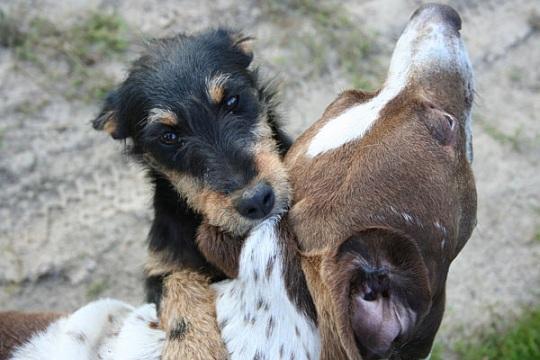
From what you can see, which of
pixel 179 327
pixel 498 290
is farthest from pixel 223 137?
pixel 498 290

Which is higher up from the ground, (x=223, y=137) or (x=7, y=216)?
(x=223, y=137)

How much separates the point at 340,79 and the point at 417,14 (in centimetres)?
211

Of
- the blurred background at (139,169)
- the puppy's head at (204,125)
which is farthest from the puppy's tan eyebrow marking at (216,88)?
the blurred background at (139,169)

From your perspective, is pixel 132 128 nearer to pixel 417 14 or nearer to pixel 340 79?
pixel 417 14

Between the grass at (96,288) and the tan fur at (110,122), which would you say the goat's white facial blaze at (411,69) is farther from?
the grass at (96,288)

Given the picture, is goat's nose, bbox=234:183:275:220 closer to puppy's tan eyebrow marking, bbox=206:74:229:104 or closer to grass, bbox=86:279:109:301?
puppy's tan eyebrow marking, bbox=206:74:229:104

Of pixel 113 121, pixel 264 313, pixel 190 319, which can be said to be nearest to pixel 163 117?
pixel 113 121

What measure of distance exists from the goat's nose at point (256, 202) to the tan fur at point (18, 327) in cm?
113

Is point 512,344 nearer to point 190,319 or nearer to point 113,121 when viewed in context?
point 190,319

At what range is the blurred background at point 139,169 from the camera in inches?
185

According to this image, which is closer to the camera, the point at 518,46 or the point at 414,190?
the point at 414,190

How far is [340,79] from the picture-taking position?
5.55m

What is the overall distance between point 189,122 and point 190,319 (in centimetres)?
85

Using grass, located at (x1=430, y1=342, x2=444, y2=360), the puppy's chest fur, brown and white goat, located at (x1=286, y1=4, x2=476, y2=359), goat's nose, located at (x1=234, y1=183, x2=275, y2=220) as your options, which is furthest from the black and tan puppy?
grass, located at (x1=430, y1=342, x2=444, y2=360)
